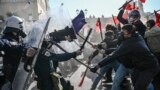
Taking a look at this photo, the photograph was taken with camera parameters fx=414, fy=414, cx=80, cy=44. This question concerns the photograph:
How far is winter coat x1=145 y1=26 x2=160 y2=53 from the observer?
9.20 m

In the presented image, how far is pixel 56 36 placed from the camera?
8648 mm

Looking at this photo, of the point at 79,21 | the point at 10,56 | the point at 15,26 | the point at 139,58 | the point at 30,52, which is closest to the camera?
the point at 30,52

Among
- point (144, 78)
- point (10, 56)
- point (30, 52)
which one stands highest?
point (30, 52)

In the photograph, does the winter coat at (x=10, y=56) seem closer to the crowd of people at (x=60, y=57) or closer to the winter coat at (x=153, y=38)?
the crowd of people at (x=60, y=57)

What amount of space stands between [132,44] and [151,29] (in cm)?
224

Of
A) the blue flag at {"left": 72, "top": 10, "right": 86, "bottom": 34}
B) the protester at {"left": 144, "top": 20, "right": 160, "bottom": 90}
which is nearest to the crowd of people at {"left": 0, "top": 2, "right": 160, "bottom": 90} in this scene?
the protester at {"left": 144, "top": 20, "right": 160, "bottom": 90}

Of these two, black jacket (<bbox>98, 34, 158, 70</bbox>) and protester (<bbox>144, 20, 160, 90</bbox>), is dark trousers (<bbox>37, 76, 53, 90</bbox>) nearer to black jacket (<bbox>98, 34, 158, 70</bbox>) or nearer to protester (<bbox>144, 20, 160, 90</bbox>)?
black jacket (<bbox>98, 34, 158, 70</bbox>)

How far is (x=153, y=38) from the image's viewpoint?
9.20 meters

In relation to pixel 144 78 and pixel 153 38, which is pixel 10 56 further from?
pixel 153 38

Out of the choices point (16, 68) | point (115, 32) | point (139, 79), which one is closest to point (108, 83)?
point (115, 32)

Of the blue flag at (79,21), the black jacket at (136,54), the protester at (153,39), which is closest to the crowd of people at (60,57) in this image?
the black jacket at (136,54)

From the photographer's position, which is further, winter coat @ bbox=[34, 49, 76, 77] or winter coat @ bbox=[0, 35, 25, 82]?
winter coat @ bbox=[34, 49, 76, 77]

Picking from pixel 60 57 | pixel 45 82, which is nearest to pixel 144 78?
pixel 60 57

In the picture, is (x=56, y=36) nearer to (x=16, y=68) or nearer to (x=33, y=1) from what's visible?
(x=16, y=68)
